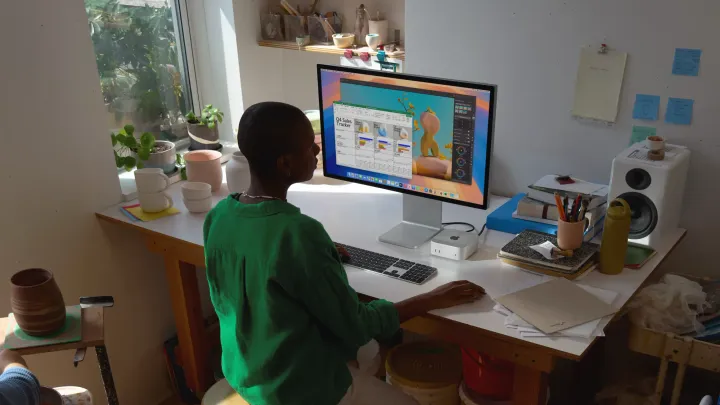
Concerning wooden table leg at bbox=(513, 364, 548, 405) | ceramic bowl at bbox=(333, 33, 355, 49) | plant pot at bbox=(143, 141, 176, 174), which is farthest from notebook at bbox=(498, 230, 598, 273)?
plant pot at bbox=(143, 141, 176, 174)

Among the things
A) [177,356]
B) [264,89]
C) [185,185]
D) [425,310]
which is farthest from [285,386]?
[264,89]

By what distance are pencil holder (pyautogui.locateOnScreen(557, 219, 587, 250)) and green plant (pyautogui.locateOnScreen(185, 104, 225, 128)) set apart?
142 cm

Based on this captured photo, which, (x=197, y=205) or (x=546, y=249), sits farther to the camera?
(x=197, y=205)

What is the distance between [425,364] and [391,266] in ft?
1.86

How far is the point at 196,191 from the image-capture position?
2.11 metres

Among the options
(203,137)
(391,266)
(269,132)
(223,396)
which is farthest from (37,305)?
(203,137)

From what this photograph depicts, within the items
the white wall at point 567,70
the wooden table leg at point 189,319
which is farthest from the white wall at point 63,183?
the white wall at point 567,70

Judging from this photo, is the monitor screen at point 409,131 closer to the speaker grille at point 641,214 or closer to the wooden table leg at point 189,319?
the speaker grille at point 641,214

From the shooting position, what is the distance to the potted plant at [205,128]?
8.32 feet

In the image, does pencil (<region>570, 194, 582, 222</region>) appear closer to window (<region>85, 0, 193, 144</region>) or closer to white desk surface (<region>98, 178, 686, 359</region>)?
white desk surface (<region>98, 178, 686, 359</region>)

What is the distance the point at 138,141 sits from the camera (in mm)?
2465

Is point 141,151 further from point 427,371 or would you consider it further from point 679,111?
point 679,111

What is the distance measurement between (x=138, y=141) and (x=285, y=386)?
4.77 ft

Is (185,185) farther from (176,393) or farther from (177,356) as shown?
(176,393)
